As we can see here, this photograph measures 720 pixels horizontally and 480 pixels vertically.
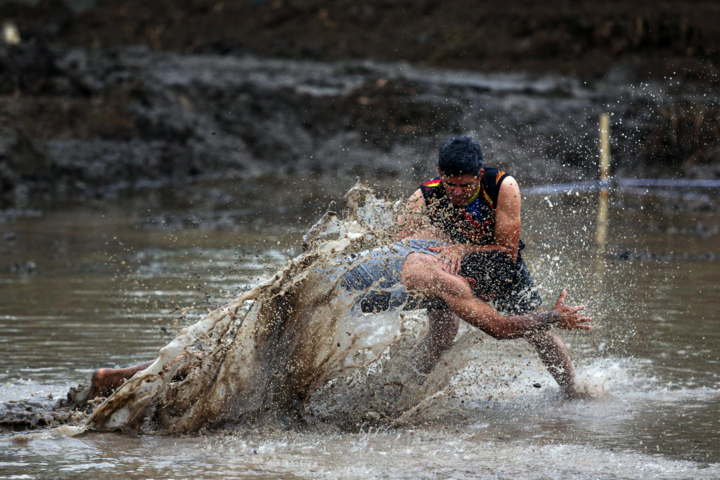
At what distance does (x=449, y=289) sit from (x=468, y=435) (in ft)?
2.56

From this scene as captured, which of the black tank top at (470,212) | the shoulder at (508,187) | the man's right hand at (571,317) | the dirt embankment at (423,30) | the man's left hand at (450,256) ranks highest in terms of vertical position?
the dirt embankment at (423,30)

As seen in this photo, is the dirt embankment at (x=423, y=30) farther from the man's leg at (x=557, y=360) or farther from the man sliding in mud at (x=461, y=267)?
the man sliding in mud at (x=461, y=267)

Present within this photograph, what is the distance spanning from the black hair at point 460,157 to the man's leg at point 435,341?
939 millimetres

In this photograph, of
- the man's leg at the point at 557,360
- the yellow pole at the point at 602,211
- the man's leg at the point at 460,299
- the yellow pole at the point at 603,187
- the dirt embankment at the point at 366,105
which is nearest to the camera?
the man's leg at the point at 460,299

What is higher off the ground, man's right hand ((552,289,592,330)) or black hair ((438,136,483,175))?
black hair ((438,136,483,175))

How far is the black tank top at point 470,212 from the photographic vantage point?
542 centimetres

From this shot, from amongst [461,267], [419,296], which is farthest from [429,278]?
[461,267]

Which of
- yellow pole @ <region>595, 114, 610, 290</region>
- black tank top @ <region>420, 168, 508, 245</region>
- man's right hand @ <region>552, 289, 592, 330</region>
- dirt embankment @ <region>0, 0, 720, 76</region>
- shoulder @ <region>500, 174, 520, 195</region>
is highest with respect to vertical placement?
dirt embankment @ <region>0, 0, 720, 76</region>

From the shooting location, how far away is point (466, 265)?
5.50 m

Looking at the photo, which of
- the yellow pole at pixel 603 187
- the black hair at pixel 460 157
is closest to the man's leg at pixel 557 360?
the black hair at pixel 460 157

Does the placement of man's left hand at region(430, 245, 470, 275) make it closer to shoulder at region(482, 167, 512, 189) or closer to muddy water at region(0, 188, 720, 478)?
shoulder at region(482, 167, 512, 189)

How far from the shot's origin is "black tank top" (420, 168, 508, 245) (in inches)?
213

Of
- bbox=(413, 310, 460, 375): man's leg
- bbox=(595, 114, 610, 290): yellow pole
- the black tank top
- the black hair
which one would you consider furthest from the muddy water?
the black hair

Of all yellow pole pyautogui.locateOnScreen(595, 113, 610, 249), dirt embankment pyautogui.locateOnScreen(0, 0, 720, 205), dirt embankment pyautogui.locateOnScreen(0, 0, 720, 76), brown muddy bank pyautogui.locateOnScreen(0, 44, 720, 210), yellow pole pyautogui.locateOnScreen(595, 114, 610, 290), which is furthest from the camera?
dirt embankment pyautogui.locateOnScreen(0, 0, 720, 76)
